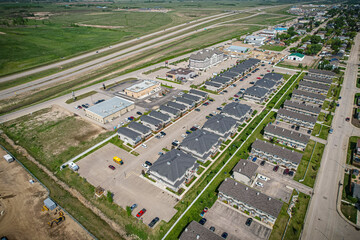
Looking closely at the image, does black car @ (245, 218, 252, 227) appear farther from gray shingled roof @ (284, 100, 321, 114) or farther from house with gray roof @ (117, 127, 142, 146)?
gray shingled roof @ (284, 100, 321, 114)

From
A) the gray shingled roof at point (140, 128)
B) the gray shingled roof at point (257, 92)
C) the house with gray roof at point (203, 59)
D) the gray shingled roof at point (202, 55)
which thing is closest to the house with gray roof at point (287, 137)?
the gray shingled roof at point (257, 92)

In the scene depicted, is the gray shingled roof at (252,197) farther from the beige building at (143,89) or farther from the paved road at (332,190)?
the beige building at (143,89)

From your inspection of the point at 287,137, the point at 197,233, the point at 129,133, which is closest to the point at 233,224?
the point at 197,233

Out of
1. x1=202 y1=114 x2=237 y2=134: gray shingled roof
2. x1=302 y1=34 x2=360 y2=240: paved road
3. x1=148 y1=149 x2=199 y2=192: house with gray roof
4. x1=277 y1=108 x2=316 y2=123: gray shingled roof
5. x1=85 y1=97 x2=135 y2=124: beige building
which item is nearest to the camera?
x1=302 y1=34 x2=360 y2=240: paved road

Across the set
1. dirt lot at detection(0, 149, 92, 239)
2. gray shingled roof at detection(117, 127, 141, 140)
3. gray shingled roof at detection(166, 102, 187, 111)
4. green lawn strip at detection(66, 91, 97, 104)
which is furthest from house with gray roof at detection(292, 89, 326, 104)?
dirt lot at detection(0, 149, 92, 239)

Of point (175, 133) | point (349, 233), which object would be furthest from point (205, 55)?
point (349, 233)

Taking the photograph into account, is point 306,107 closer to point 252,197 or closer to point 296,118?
point 296,118
